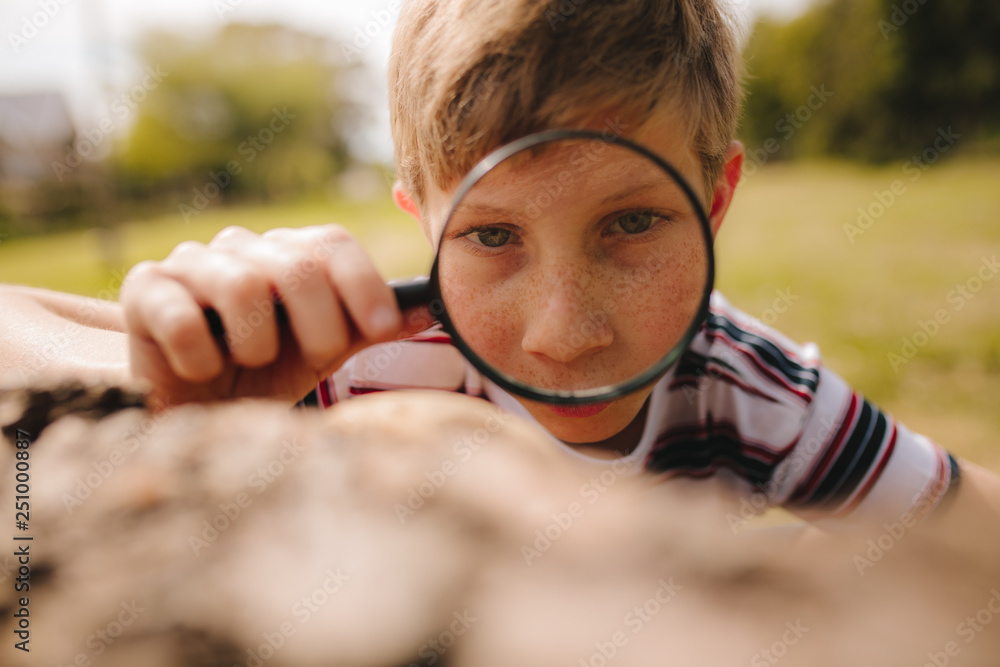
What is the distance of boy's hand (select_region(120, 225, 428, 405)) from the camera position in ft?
4.48

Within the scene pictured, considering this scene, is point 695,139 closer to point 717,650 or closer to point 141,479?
point 717,650


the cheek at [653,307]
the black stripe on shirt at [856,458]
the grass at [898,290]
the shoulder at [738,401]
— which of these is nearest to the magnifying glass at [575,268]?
the cheek at [653,307]

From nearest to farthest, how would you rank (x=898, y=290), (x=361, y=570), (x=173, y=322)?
(x=173, y=322) < (x=361, y=570) < (x=898, y=290)

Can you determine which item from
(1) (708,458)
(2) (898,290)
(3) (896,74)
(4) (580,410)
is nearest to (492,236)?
(4) (580,410)

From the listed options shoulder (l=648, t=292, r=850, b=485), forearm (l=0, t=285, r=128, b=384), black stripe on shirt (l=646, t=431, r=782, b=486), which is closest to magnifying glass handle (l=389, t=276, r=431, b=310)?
forearm (l=0, t=285, r=128, b=384)

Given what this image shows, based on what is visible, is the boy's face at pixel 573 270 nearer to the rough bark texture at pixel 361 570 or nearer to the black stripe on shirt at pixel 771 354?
the rough bark texture at pixel 361 570

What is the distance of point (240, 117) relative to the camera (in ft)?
167

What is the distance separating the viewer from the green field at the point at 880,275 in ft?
16.0

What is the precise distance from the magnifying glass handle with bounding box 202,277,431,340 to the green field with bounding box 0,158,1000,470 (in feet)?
13.6

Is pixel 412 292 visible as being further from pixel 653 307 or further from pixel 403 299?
pixel 653 307

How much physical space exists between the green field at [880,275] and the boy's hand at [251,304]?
4.30 meters

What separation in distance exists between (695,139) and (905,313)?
6136 mm

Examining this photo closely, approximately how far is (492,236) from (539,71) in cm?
A: 49

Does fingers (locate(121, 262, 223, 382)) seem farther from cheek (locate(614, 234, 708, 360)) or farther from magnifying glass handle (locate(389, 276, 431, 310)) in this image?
cheek (locate(614, 234, 708, 360))
